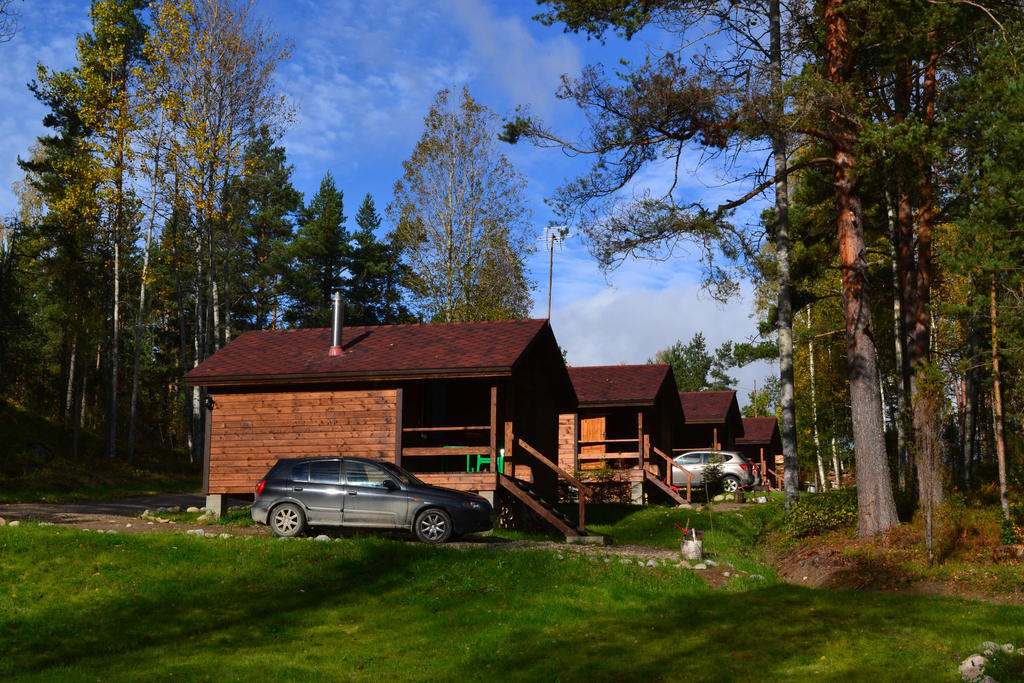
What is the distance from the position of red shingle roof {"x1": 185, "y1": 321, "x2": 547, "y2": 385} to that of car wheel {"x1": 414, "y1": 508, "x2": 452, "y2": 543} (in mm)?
4316

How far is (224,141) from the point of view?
32250 mm

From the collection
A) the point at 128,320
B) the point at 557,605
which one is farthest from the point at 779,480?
the point at 128,320

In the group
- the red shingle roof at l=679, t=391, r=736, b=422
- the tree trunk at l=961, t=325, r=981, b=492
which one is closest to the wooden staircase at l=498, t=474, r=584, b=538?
the tree trunk at l=961, t=325, r=981, b=492

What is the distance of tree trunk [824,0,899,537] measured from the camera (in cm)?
1728

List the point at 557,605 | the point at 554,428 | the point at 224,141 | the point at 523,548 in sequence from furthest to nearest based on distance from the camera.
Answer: the point at 224,141 < the point at 554,428 < the point at 523,548 < the point at 557,605

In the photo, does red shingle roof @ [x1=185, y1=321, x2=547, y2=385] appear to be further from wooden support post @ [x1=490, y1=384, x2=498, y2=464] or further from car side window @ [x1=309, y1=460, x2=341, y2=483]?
car side window @ [x1=309, y1=460, x2=341, y2=483]

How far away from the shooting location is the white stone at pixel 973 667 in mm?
8492

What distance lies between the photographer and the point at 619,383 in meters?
32.6

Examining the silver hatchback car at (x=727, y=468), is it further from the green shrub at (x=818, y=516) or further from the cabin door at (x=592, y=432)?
the green shrub at (x=818, y=516)

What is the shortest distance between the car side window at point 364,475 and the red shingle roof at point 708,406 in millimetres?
25884

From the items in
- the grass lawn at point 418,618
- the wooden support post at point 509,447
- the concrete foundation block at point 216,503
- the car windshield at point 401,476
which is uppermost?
the wooden support post at point 509,447

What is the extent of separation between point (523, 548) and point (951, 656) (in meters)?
7.76

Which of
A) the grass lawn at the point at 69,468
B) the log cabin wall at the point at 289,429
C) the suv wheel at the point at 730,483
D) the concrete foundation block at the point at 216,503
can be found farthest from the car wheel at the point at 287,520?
the suv wheel at the point at 730,483

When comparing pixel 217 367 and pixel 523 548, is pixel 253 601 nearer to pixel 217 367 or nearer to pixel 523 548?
pixel 523 548
